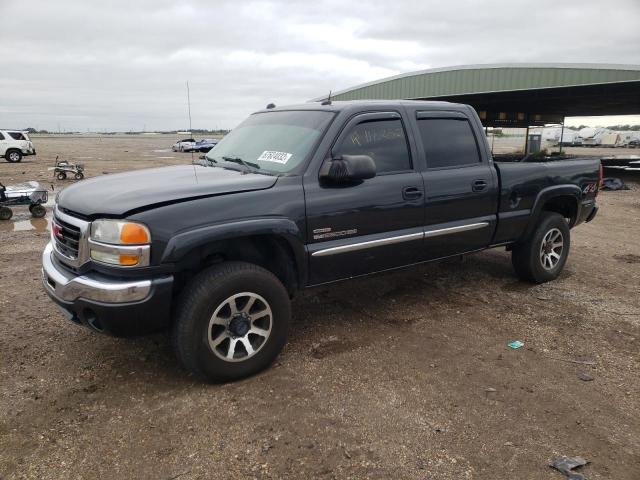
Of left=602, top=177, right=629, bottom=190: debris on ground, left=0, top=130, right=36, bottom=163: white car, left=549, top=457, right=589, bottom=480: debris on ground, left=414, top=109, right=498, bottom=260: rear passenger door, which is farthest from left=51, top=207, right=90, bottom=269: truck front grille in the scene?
left=0, top=130, right=36, bottom=163: white car

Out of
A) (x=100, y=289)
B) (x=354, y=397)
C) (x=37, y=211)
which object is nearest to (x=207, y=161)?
(x=100, y=289)

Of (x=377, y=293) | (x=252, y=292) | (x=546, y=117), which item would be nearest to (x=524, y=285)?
(x=377, y=293)

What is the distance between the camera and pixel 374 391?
10.5ft

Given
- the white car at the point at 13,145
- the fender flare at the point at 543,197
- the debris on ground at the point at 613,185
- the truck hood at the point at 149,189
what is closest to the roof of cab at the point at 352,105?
the truck hood at the point at 149,189

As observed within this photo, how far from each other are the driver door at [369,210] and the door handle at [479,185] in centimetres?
68

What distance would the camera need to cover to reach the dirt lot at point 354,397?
8.30 feet

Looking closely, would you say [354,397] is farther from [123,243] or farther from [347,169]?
[123,243]

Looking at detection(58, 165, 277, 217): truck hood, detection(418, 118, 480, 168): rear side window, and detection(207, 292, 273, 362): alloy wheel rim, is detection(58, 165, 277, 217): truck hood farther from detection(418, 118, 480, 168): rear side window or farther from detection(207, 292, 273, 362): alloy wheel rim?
detection(418, 118, 480, 168): rear side window

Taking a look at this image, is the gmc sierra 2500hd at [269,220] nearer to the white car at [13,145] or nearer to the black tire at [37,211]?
the black tire at [37,211]

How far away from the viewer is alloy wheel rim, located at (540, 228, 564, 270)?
5.33 m

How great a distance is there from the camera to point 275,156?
12.3 feet

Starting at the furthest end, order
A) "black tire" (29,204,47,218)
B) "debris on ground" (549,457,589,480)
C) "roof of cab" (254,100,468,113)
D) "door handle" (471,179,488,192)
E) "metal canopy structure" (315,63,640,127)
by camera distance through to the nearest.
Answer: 1. "metal canopy structure" (315,63,640,127)
2. "black tire" (29,204,47,218)
3. "door handle" (471,179,488,192)
4. "roof of cab" (254,100,468,113)
5. "debris on ground" (549,457,589,480)

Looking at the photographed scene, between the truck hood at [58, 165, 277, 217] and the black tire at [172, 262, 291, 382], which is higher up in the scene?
the truck hood at [58, 165, 277, 217]

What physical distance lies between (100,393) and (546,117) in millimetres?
34444
